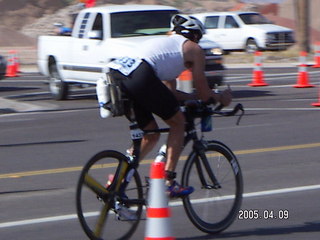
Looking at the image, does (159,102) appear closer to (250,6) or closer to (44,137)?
(44,137)

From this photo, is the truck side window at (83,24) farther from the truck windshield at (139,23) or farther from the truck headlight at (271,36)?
the truck headlight at (271,36)

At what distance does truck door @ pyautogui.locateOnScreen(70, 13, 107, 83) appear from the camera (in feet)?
57.5

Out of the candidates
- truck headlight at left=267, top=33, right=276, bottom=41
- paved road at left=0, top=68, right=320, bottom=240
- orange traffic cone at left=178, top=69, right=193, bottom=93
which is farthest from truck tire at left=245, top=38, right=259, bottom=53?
orange traffic cone at left=178, top=69, right=193, bottom=93

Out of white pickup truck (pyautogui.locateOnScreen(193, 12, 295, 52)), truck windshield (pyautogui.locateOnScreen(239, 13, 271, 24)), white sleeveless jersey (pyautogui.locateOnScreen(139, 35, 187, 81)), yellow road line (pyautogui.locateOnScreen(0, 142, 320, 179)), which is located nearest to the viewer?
white sleeveless jersey (pyautogui.locateOnScreen(139, 35, 187, 81))

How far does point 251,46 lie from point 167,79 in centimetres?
2855

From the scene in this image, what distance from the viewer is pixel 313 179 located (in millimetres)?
9172

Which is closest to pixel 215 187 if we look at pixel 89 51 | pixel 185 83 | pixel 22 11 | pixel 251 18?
pixel 185 83

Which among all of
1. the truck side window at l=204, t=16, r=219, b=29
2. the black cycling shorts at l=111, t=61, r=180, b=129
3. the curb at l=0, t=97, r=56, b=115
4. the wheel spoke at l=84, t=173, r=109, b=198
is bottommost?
the truck side window at l=204, t=16, r=219, b=29

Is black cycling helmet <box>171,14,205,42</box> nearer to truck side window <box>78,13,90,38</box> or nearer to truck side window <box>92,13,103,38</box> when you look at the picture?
truck side window <box>92,13,103,38</box>

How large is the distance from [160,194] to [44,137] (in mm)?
8201

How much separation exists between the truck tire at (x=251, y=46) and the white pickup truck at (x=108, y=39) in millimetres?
16563

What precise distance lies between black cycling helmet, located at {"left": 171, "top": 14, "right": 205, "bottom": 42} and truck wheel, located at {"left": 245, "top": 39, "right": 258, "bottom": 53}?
92.2 feet
